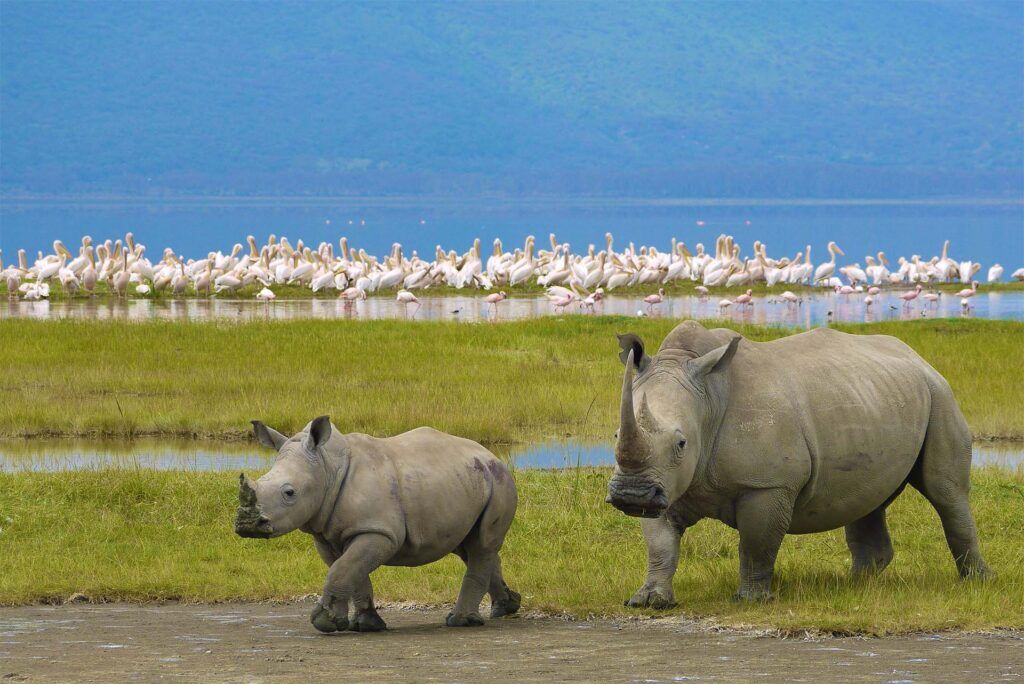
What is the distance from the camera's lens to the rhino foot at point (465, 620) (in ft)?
28.1

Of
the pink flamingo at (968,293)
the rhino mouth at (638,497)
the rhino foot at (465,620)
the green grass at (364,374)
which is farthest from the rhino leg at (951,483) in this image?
Answer: the pink flamingo at (968,293)

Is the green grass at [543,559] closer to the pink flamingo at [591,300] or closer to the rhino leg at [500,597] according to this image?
the rhino leg at [500,597]

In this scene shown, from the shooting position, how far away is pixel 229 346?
24906 mm

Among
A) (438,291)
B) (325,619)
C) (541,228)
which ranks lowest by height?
(325,619)

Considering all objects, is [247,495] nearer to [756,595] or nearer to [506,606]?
[506,606]

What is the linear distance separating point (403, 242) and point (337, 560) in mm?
103802

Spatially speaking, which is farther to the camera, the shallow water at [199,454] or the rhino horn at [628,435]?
the shallow water at [199,454]

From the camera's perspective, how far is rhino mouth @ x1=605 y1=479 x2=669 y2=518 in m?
7.98

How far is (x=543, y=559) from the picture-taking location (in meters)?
10.8

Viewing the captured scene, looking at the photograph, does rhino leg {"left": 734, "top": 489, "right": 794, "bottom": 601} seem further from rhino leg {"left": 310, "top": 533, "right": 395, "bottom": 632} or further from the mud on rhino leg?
rhino leg {"left": 310, "top": 533, "right": 395, "bottom": 632}

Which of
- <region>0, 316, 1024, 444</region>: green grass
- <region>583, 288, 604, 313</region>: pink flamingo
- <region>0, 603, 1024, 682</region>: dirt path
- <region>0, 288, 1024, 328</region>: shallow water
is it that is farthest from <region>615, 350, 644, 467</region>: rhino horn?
<region>583, 288, 604, 313</region>: pink flamingo

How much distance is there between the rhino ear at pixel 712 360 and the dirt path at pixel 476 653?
1303mm

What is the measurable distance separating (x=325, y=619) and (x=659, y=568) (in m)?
1.86

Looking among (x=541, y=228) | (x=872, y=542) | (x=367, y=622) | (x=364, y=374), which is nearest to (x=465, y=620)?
(x=367, y=622)
